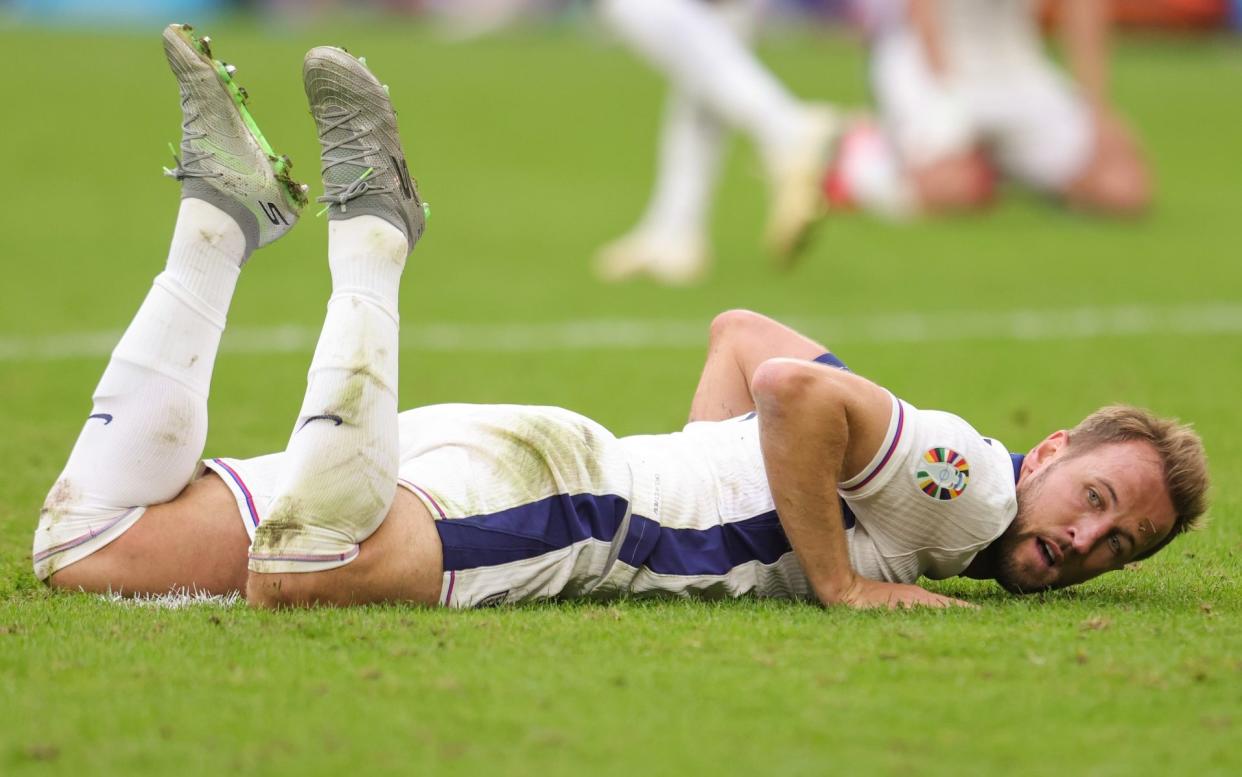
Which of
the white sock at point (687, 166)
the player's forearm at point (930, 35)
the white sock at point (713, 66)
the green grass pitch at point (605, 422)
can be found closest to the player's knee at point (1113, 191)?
the green grass pitch at point (605, 422)

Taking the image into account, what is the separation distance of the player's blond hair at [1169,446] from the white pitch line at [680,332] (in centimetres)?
440

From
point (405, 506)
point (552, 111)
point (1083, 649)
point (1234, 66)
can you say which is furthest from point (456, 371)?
point (1234, 66)

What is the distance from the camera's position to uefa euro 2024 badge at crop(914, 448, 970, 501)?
3719mm

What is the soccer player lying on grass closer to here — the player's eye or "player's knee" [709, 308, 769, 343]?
the player's eye

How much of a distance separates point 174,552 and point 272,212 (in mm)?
839

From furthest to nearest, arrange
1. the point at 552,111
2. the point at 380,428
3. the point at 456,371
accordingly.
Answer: the point at 552,111 → the point at 456,371 → the point at 380,428

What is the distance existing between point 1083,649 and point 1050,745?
2.01 ft

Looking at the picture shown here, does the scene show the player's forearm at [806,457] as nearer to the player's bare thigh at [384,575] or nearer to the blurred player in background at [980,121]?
the player's bare thigh at [384,575]

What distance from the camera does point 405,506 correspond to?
3746 millimetres

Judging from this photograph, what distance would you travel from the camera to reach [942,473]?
3.73 m

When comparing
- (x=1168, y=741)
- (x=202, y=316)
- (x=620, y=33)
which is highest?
(x=620, y=33)

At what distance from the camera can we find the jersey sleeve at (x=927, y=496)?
372 centimetres

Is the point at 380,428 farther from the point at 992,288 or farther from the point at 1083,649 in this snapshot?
the point at 992,288

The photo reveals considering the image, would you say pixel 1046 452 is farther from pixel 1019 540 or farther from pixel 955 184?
pixel 955 184
